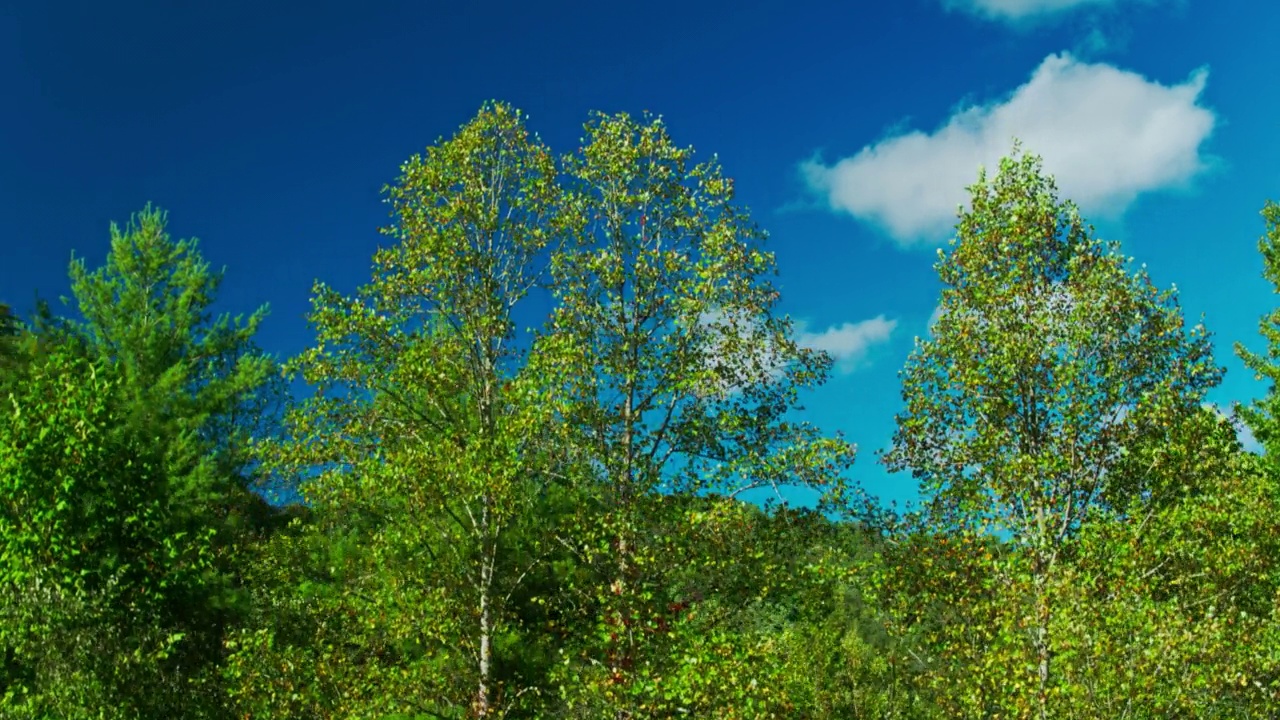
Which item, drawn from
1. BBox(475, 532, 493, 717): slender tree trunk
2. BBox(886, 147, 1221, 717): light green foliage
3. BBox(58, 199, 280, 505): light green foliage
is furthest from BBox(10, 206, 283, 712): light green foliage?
BBox(886, 147, 1221, 717): light green foliage

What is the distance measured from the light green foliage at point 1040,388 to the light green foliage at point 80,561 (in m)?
18.5

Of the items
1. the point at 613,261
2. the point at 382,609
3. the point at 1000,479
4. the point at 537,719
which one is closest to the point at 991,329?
the point at 1000,479

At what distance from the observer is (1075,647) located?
1596 cm

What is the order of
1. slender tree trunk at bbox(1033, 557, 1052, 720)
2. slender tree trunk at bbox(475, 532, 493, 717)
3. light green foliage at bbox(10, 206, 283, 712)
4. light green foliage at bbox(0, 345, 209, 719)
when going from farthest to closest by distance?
light green foliage at bbox(10, 206, 283, 712) < slender tree trunk at bbox(475, 532, 493, 717) < light green foliage at bbox(0, 345, 209, 719) < slender tree trunk at bbox(1033, 557, 1052, 720)

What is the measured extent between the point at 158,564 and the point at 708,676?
47.7ft

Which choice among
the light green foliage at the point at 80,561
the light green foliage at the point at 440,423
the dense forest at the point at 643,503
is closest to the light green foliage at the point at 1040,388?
the dense forest at the point at 643,503

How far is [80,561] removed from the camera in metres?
22.2

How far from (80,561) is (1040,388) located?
77.8 feet

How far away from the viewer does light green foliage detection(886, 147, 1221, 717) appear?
2322 cm

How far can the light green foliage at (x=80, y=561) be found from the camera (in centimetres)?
1847

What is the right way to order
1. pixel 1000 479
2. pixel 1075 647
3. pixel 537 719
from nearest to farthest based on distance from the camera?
pixel 1075 647 → pixel 537 719 → pixel 1000 479

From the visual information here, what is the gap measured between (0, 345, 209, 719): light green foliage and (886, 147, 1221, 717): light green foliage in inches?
728

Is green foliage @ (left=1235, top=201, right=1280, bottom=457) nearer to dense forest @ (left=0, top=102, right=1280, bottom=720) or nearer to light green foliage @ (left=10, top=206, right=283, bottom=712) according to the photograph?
dense forest @ (left=0, top=102, right=1280, bottom=720)

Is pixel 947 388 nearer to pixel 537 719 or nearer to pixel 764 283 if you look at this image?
pixel 764 283
